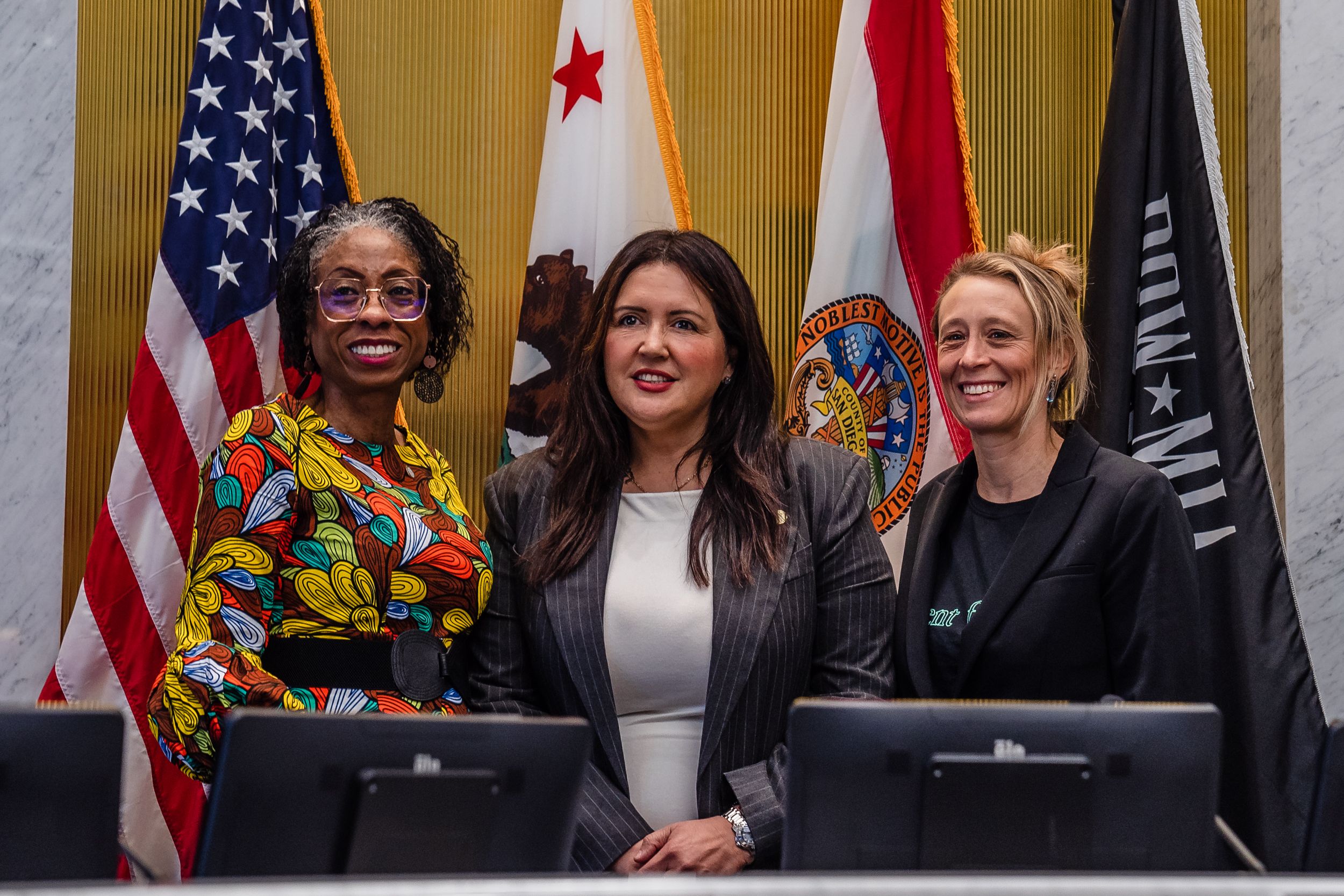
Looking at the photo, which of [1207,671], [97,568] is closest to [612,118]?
[97,568]

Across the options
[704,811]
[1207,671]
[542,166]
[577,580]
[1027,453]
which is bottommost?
[704,811]

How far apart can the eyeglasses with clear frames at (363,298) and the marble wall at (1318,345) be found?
7.73ft

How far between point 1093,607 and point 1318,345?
157cm

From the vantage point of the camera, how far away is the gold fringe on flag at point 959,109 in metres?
3.19

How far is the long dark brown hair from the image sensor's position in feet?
7.07

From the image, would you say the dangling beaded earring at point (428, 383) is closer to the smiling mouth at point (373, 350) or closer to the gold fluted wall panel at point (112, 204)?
the smiling mouth at point (373, 350)

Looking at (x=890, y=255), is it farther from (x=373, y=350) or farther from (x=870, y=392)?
(x=373, y=350)

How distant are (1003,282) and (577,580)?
1.04 meters

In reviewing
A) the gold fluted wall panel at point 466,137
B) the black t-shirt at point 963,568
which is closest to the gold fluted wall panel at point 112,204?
the gold fluted wall panel at point 466,137

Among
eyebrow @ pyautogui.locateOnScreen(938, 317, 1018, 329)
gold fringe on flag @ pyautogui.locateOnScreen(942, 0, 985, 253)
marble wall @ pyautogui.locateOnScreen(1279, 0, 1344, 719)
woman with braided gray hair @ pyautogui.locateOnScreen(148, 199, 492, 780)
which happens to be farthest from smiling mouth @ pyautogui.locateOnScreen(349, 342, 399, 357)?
marble wall @ pyautogui.locateOnScreen(1279, 0, 1344, 719)

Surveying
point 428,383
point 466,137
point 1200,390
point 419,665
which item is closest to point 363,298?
point 428,383

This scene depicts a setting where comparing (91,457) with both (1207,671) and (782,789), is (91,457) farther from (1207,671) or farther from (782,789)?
(1207,671)

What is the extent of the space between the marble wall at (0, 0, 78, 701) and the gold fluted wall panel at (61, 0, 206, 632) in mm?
140

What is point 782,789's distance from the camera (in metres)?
1.99
